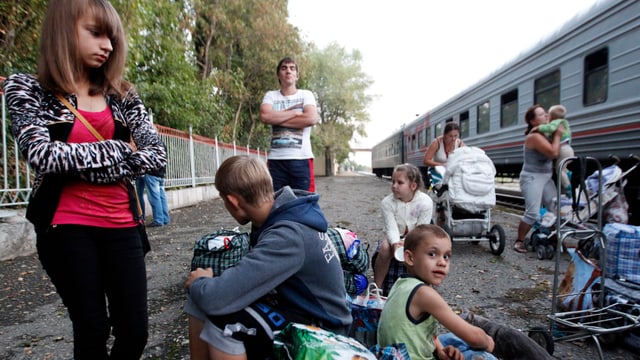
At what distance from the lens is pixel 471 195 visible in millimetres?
4617

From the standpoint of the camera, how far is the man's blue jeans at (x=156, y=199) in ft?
21.4

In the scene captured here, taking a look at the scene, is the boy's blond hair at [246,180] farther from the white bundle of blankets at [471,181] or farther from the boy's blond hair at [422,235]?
the white bundle of blankets at [471,181]

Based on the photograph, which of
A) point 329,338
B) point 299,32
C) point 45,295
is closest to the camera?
point 329,338

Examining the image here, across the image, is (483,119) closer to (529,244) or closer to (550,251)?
(529,244)

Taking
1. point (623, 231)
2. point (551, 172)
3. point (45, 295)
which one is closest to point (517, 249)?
point (551, 172)

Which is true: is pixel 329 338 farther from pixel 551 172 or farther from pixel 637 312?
pixel 551 172

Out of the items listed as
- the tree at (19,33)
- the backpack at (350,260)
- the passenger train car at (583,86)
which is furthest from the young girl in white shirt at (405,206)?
the tree at (19,33)

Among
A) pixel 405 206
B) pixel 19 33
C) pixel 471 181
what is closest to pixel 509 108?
pixel 471 181

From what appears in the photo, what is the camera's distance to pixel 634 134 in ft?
17.8

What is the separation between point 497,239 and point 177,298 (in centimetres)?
367

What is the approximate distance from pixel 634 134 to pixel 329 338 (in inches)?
240

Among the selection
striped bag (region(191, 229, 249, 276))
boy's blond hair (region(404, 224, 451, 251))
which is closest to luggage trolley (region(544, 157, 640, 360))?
boy's blond hair (region(404, 224, 451, 251))

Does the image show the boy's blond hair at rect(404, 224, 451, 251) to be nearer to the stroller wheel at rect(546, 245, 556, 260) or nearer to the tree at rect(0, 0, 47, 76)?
the stroller wheel at rect(546, 245, 556, 260)

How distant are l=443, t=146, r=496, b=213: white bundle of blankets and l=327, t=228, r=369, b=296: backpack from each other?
8.68 ft
